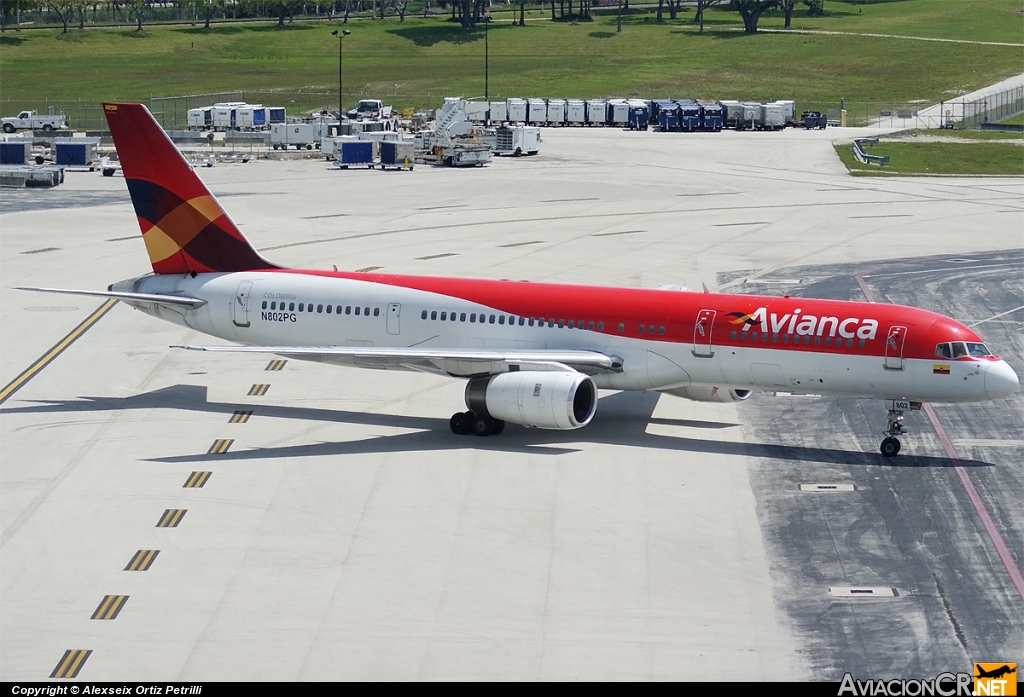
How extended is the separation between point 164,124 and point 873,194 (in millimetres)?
87635

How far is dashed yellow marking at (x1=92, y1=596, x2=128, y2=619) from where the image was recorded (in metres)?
26.8

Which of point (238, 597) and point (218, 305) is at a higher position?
point (218, 305)

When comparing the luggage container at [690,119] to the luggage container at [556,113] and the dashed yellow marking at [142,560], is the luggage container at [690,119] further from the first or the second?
the dashed yellow marking at [142,560]

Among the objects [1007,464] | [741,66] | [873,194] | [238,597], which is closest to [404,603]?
[238,597]

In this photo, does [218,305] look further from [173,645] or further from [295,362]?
[173,645]

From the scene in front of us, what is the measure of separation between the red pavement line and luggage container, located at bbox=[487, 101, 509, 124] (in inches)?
4784

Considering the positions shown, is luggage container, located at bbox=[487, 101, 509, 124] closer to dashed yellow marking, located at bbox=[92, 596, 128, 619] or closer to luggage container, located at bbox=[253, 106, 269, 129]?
luggage container, located at bbox=[253, 106, 269, 129]

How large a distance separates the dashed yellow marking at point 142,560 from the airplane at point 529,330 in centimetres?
938

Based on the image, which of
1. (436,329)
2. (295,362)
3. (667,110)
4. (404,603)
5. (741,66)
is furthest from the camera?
(741,66)

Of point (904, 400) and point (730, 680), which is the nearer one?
point (730, 680)

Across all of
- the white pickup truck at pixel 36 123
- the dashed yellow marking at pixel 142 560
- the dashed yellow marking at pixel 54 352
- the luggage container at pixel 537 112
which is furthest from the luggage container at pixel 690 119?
the dashed yellow marking at pixel 142 560

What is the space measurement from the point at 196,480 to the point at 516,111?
12896 cm

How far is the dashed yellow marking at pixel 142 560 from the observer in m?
Answer: 29.3

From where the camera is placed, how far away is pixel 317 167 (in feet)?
385
